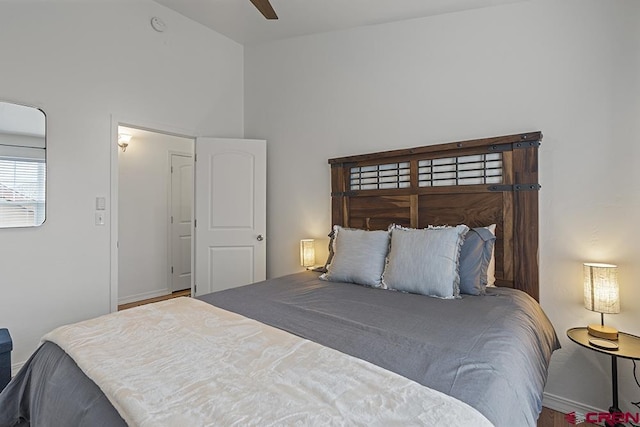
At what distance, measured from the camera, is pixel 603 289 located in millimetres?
1797

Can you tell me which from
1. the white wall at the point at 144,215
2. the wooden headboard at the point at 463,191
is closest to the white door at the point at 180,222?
the white wall at the point at 144,215

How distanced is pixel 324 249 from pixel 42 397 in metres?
2.29

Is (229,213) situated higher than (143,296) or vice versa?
(229,213)

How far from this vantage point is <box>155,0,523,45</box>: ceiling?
8.27 feet

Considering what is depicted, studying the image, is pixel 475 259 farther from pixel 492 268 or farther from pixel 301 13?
pixel 301 13

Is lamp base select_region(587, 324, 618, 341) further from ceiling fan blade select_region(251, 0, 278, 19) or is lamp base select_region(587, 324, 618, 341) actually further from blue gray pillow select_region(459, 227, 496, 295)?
ceiling fan blade select_region(251, 0, 278, 19)

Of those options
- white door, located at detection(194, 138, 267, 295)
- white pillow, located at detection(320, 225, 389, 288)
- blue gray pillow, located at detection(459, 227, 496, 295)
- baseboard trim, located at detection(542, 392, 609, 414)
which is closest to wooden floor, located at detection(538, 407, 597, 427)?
baseboard trim, located at detection(542, 392, 609, 414)

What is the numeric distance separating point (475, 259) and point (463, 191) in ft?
1.89

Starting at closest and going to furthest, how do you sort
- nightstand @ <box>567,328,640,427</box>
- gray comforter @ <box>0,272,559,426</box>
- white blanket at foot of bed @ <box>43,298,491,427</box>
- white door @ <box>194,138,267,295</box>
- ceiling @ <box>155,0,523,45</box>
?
white blanket at foot of bed @ <box>43,298,491,427</box> < gray comforter @ <box>0,272,559,426</box> < nightstand @ <box>567,328,640,427</box> < ceiling @ <box>155,0,523,45</box> < white door @ <box>194,138,267,295</box>

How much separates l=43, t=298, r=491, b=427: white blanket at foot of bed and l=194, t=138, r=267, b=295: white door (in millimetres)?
2064

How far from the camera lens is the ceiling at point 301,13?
8.27 ft

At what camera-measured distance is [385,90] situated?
2811 mm

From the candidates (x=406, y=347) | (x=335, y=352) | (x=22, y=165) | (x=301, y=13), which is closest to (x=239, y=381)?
(x=335, y=352)

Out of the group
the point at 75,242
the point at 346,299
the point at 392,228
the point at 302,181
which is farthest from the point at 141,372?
the point at 302,181
